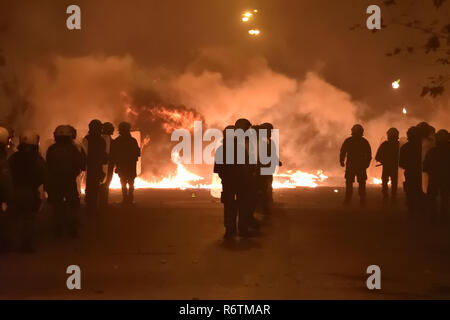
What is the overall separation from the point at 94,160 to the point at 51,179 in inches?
167

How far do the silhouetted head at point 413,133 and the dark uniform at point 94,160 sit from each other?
6.53 metres

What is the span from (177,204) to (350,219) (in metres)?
5.91

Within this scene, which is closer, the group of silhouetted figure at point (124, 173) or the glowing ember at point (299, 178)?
the group of silhouetted figure at point (124, 173)

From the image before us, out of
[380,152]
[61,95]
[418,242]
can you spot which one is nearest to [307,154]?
[61,95]

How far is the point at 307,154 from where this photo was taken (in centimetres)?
5372

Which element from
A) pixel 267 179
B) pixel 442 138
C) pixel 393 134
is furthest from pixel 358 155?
pixel 442 138

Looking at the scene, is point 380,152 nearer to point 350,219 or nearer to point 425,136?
point 425,136

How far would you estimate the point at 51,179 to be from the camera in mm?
16000

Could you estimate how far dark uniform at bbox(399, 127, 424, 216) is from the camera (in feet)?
69.3

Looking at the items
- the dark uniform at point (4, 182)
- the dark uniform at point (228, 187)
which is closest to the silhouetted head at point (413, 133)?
the dark uniform at point (228, 187)

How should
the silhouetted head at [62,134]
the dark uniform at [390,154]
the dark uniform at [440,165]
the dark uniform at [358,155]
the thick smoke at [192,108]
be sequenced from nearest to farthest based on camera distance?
the silhouetted head at [62,134] → the dark uniform at [440,165] → the dark uniform at [358,155] → the dark uniform at [390,154] → the thick smoke at [192,108]

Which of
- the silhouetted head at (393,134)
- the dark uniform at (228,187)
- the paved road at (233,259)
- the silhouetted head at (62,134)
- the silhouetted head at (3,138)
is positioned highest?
the silhouetted head at (393,134)

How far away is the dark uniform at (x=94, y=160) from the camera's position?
20203 mm

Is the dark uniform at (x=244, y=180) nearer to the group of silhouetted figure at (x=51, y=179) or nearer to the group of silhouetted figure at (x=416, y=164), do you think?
the group of silhouetted figure at (x=51, y=179)
